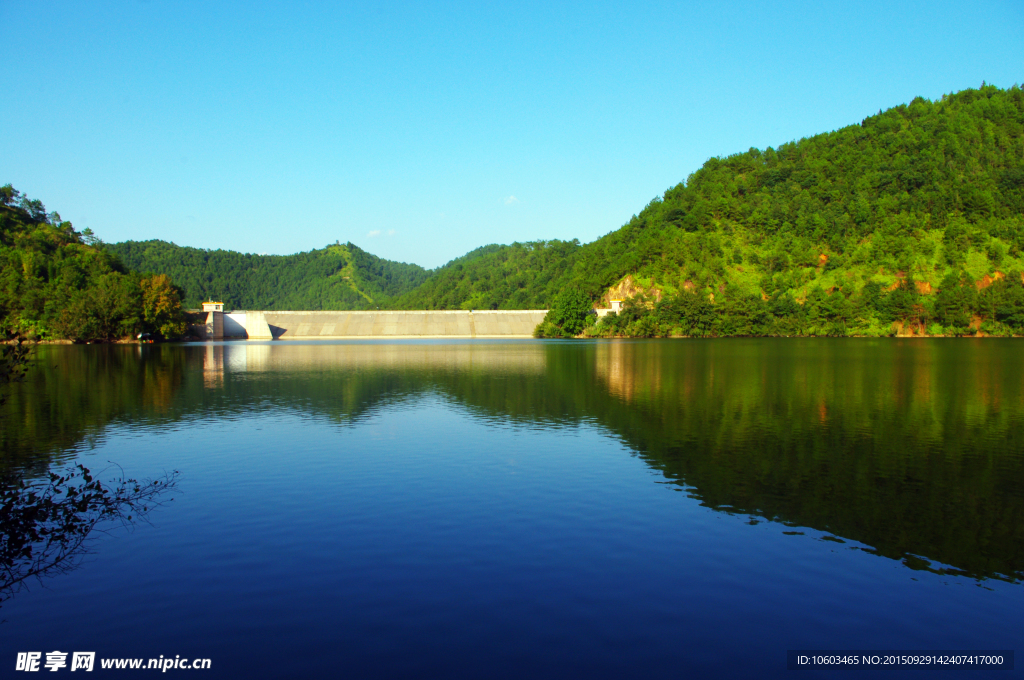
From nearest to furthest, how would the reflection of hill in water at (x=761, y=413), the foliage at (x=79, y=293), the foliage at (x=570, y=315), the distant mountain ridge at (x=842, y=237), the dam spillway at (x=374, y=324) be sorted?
the reflection of hill in water at (x=761, y=413)
the foliage at (x=79, y=293)
the distant mountain ridge at (x=842, y=237)
the foliage at (x=570, y=315)
the dam spillway at (x=374, y=324)

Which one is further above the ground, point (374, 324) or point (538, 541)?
point (374, 324)

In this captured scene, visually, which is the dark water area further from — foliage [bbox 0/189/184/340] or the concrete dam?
the concrete dam

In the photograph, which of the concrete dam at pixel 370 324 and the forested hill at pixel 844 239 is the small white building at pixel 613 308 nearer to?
the forested hill at pixel 844 239

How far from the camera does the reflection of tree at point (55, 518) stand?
10.1 m

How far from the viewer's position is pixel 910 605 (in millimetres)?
8664

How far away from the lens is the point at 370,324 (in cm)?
13388

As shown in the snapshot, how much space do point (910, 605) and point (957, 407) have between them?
20669 mm

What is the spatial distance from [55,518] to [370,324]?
12359cm

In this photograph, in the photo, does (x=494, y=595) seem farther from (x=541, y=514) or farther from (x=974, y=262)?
(x=974, y=262)

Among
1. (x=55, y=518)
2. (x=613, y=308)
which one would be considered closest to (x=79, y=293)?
(x=613, y=308)

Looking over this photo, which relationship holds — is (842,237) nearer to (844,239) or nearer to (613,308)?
(844,239)

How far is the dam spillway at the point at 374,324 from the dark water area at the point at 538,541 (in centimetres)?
10264

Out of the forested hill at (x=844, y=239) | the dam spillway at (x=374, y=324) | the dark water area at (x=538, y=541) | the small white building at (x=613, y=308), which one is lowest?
the dark water area at (x=538, y=541)

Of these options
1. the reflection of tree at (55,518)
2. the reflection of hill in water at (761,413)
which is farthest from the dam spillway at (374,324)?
the reflection of tree at (55,518)
